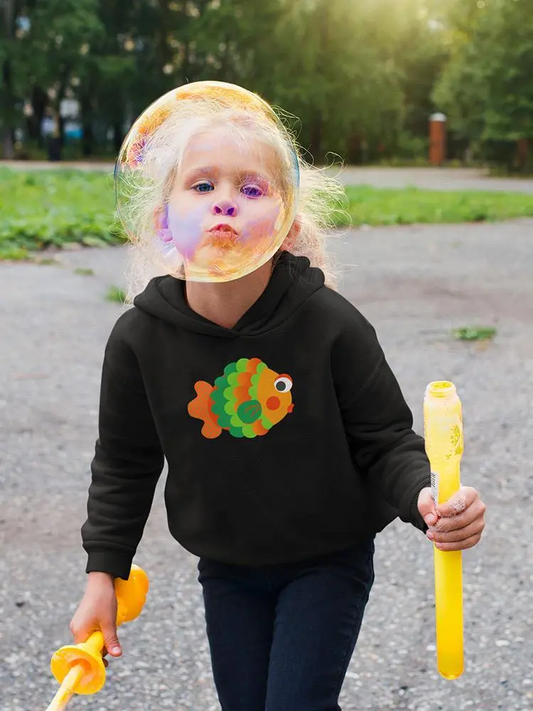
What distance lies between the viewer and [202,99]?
186cm

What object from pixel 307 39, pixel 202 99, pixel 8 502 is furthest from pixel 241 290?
pixel 307 39

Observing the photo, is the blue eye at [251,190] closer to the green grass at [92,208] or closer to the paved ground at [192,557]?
the paved ground at [192,557]

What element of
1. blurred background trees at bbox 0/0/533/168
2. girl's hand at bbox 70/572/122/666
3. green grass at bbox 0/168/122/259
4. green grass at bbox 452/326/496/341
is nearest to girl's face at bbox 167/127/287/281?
girl's hand at bbox 70/572/122/666

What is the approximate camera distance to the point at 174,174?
1.85m

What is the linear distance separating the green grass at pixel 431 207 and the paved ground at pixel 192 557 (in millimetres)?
5783

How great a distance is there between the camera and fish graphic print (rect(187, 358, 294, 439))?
6.16 ft

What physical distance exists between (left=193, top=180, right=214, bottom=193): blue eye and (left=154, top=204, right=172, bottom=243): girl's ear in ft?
0.37

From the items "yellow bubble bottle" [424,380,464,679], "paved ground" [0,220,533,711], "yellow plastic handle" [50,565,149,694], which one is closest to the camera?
"yellow bubble bottle" [424,380,464,679]

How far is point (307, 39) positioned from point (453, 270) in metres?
22.6

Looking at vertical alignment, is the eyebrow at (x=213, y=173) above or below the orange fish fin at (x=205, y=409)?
above

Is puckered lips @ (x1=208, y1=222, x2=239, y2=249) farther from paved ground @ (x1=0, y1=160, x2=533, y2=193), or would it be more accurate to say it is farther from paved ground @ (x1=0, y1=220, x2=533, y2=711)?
paved ground @ (x1=0, y1=160, x2=533, y2=193)

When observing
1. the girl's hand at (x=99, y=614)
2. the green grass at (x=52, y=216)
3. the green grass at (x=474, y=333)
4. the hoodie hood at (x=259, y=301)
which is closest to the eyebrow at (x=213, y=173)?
the hoodie hood at (x=259, y=301)

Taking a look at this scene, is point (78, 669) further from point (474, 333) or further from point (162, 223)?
point (474, 333)

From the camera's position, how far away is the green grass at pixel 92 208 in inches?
407
